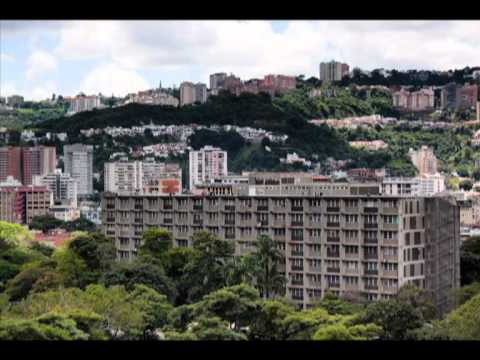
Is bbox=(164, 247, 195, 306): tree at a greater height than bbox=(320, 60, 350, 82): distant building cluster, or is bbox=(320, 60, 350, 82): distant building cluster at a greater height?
bbox=(320, 60, 350, 82): distant building cluster

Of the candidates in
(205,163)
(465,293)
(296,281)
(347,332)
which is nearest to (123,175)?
(205,163)

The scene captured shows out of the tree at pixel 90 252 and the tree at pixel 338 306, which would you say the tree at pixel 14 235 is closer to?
the tree at pixel 90 252

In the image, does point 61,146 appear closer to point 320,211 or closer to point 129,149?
point 129,149

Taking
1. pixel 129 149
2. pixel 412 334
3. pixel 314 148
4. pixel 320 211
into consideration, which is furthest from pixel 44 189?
pixel 412 334

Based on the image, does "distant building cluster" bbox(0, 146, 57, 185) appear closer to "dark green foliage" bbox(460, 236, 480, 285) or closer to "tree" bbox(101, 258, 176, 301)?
"dark green foliage" bbox(460, 236, 480, 285)

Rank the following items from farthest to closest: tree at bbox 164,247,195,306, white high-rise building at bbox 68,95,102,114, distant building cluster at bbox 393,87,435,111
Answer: white high-rise building at bbox 68,95,102,114
distant building cluster at bbox 393,87,435,111
tree at bbox 164,247,195,306

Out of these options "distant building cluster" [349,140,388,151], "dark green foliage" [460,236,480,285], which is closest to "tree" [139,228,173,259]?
"dark green foliage" [460,236,480,285]

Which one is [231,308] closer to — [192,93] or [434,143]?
[434,143]

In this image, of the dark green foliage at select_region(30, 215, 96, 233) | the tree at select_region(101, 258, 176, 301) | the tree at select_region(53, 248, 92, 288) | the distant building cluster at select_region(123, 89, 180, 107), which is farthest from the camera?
the distant building cluster at select_region(123, 89, 180, 107)
